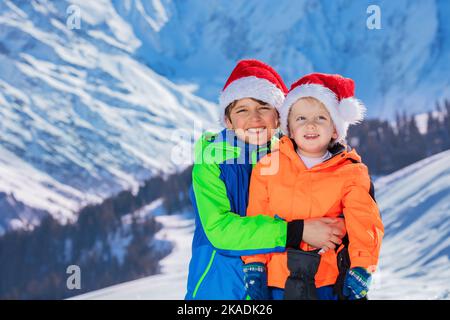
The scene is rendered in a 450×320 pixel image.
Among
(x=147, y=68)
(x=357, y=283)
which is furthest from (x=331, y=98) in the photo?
(x=147, y=68)

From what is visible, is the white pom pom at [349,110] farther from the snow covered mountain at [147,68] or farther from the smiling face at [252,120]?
the snow covered mountain at [147,68]

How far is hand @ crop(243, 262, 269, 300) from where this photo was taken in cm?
261

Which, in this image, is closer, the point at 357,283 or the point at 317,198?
the point at 357,283

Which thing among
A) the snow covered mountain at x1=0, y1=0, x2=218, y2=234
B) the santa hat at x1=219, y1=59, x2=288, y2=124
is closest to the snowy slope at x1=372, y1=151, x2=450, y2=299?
the santa hat at x1=219, y1=59, x2=288, y2=124

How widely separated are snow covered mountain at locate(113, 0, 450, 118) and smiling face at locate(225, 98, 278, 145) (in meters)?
118

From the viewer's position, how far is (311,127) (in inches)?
109

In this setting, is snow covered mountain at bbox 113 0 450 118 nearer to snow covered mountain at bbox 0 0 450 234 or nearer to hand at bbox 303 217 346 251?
snow covered mountain at bbox 0 0 450 234

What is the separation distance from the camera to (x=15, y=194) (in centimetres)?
11094

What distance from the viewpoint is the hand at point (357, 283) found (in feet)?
8.23

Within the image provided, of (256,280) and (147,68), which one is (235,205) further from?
(147,68)

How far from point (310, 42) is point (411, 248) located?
142373 mm

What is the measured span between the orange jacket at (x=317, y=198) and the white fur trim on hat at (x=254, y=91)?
35cm

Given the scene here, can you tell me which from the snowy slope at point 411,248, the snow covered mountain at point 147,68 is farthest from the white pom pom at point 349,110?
the snow covered mountain at point 147,68

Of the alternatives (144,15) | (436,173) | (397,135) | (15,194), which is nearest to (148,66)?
(144,15)
